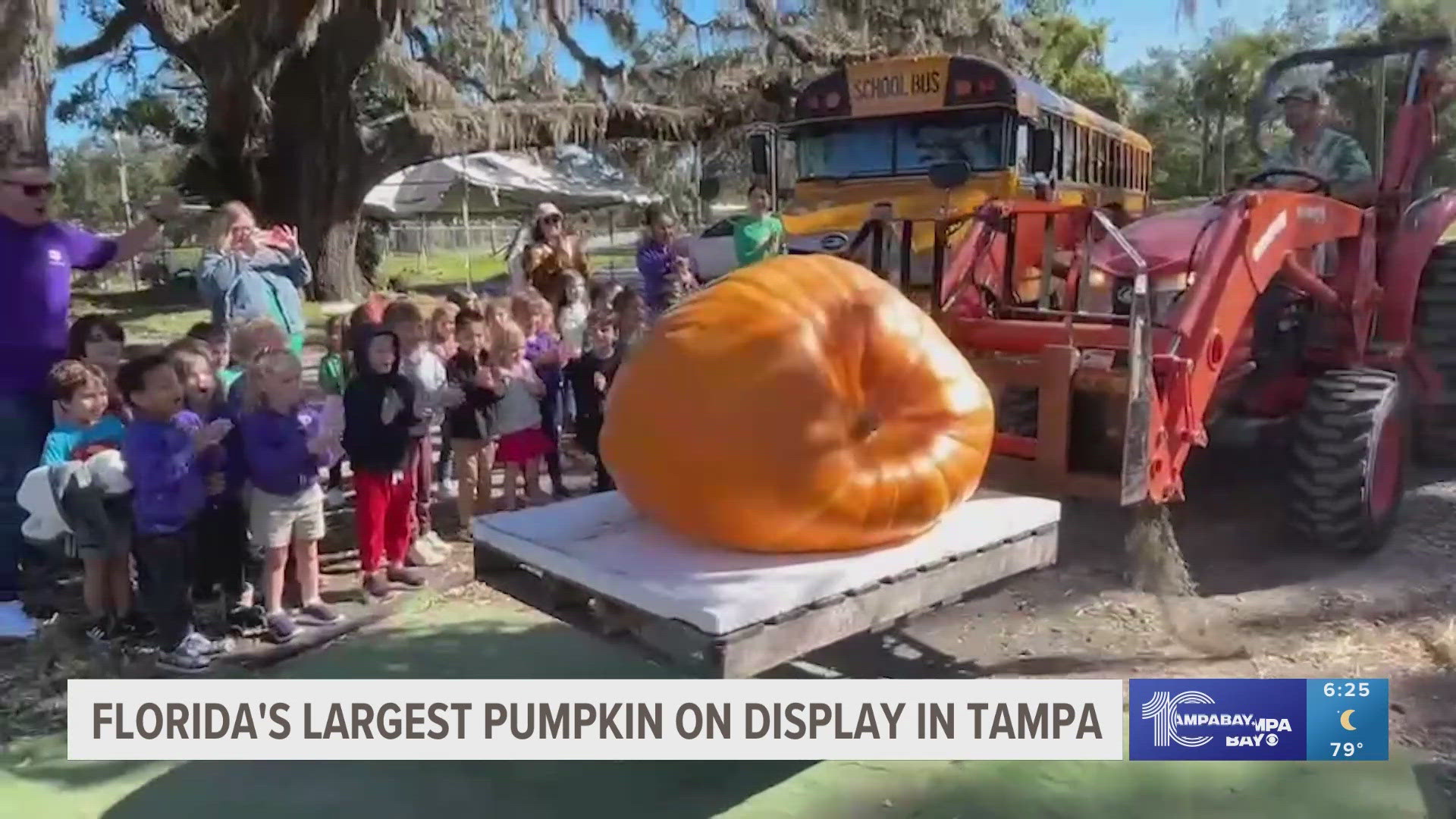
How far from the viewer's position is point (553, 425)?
653cm

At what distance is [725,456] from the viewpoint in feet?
10.8

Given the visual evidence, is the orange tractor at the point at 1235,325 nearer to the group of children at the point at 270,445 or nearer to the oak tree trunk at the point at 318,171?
the group of children at the point at 270,445

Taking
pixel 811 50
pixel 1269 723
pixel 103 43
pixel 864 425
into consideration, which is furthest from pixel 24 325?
pixel 811 50

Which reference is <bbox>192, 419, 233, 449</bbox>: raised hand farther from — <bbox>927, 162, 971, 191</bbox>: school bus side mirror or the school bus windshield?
the school bus windshield

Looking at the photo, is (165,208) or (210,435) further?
(165,208)

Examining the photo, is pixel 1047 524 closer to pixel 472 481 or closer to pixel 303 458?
pixel 303 458

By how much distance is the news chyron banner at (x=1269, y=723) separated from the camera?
3596 mm

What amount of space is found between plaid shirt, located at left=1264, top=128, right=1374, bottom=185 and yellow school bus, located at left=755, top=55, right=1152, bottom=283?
3666 millimetres

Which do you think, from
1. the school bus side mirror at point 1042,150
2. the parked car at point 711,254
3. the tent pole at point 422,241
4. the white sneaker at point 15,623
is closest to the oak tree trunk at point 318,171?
the parked car at point 711,254

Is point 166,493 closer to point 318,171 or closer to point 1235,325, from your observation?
point 1235,325

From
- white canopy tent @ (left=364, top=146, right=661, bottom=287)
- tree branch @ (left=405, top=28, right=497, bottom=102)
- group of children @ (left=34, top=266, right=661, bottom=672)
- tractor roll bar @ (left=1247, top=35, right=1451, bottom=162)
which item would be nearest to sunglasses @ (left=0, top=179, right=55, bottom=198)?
group of children @ (left=34, top=266, right=661, bottom=672)

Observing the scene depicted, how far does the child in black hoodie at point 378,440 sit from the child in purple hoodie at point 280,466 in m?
0.35

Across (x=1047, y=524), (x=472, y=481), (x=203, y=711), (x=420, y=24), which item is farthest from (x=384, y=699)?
(x=420, y=24)

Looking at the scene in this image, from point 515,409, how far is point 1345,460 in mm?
3703
